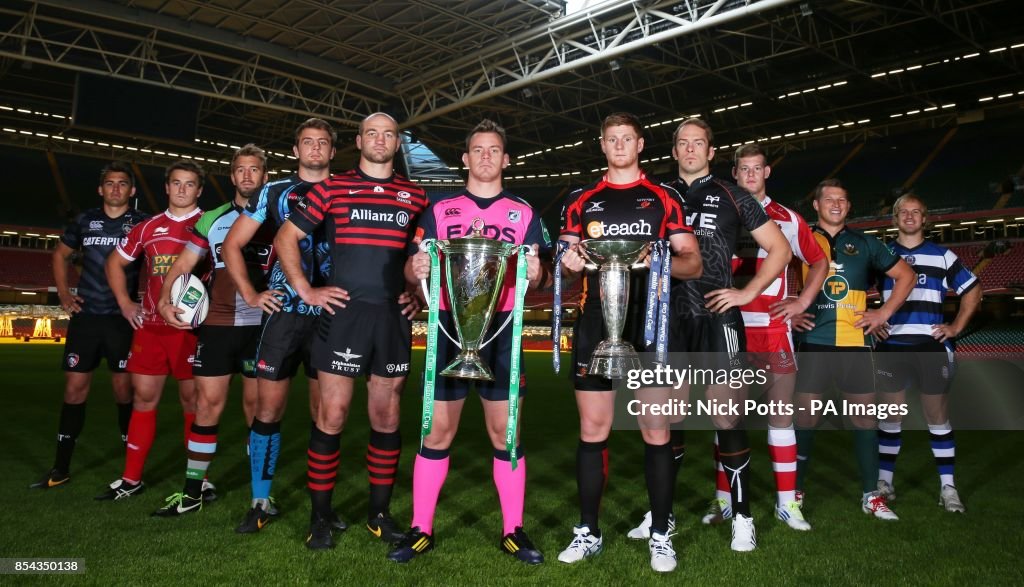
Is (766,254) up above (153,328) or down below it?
above

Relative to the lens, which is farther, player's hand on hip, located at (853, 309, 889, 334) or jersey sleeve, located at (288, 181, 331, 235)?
player's hand on hip, located at (853, 309, 889, 334)

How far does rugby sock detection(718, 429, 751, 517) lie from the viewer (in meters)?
3.26

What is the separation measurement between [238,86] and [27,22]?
213 inches

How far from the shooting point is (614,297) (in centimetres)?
284

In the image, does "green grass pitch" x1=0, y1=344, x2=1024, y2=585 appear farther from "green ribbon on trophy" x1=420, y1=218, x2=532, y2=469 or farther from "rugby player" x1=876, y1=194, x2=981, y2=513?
"green ribbon on trophy" x1=420, y1=218, x2=532, y2=469

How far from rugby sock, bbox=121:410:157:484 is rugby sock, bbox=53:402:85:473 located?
0.59 meters

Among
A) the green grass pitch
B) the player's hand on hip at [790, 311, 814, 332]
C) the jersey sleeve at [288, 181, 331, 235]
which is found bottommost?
the green grass pitch

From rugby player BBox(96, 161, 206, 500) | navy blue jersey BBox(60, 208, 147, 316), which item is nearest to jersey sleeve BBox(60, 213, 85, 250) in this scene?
navy blue jersey BBox(60, 208, 147, 316)

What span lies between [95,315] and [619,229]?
3.65 m

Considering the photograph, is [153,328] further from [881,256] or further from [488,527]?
[881,256]

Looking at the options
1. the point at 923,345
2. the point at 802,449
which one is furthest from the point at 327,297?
the point at 923,345

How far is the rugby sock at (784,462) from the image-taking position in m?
3.72

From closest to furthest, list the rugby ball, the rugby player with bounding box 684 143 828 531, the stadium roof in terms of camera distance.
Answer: the rugby player with bounding box 684 143 828 531 < the rugby ball < the stadium roof

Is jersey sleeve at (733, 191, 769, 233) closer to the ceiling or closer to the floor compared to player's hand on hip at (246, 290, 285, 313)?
closer to the ceiling
